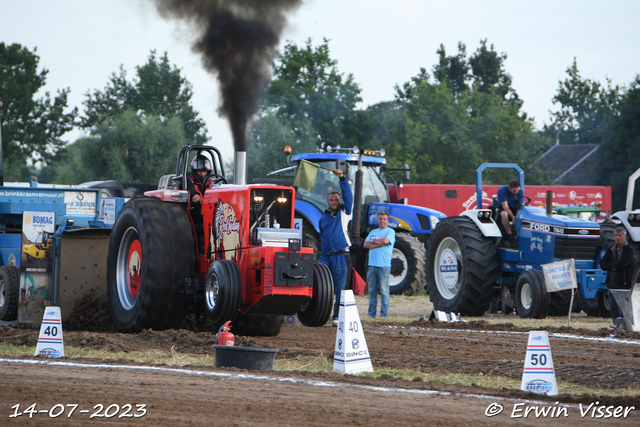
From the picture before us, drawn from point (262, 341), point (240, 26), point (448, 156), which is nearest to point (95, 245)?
point (262, 341)

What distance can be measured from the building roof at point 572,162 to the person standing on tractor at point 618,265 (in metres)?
37.1

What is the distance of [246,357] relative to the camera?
20.4 ft

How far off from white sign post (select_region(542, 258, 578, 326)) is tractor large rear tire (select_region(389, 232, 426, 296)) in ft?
13.5

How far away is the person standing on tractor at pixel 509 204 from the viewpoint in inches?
481

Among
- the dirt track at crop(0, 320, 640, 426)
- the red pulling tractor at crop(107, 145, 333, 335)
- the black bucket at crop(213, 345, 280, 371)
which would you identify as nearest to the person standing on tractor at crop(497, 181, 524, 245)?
the dirt track at crop(0, 320, 640, 426)

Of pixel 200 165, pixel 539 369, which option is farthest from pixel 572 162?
pixel 539 369

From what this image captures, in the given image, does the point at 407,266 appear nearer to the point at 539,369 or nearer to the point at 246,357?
the point at 246,357

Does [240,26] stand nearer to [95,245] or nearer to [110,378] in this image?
[95,245]

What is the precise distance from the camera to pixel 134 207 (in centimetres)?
862

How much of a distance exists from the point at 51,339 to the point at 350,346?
284cm

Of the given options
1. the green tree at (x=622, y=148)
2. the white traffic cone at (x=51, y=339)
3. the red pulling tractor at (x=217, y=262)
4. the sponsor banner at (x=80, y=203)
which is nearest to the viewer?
the white traffic cone at (x=51, y=339)

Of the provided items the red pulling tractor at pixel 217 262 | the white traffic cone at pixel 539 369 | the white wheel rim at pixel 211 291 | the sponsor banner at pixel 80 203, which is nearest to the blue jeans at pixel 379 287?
the red pulling tractor at pixel 217 262

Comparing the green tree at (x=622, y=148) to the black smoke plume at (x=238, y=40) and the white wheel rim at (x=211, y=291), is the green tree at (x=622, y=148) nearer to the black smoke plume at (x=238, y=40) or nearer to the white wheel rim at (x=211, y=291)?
the black smoke plume at (x=238, y=40)

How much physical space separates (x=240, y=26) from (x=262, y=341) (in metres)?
5.46
